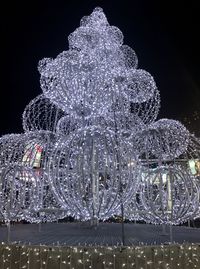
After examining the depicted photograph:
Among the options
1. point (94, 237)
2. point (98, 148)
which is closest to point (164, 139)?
point (98, 148)

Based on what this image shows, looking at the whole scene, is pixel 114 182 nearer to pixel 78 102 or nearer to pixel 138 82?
pixel 78 102

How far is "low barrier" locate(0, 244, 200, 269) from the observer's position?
18.5ft

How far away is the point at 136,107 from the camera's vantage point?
9.29 metres

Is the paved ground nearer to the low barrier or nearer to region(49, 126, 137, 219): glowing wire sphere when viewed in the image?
the low barrier

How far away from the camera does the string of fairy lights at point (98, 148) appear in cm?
616

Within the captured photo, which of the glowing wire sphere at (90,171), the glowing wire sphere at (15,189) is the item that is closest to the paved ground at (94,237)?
the glowing wire sphere at (15,189)

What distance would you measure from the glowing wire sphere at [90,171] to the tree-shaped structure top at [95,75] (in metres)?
1.73

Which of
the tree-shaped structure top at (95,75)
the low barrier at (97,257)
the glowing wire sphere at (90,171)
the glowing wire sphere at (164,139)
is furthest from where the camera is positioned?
the tree-shaped structure top at (95,75)

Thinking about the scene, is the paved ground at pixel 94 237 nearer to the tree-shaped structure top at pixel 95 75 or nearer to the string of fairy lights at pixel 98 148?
the string of fairy lights at pixel 98 148

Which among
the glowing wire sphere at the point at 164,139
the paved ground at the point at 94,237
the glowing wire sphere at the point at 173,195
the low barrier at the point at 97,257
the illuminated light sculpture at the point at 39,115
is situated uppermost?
the illuminated light sculpture at the point at 39,115

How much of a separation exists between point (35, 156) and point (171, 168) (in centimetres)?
304

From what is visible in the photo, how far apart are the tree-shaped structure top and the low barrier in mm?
3292

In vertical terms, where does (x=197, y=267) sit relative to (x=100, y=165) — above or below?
below

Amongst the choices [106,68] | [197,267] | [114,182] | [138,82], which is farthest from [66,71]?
[197,267]
